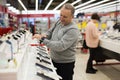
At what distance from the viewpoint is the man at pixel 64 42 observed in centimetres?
298

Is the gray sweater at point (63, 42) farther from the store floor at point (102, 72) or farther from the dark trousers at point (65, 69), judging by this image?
the store floor at point (102, 72)

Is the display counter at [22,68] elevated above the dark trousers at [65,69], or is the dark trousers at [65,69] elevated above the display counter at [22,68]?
the display counter at [22,68]

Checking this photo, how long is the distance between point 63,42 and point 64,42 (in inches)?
0.5

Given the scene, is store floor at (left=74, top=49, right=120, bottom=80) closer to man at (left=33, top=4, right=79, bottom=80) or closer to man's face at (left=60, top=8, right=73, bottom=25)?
man at (left=33, top=4, right=79, bottom=80)

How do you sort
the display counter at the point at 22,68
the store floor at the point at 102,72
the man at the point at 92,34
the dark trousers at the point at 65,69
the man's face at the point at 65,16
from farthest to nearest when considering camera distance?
the man at the point at 92,34, the store floor at the point at 102,72, the dark trousers at the point at 65,69, the man's face at the point at 65,16, the display counter at the point at 22,68

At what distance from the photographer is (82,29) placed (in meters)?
11.3

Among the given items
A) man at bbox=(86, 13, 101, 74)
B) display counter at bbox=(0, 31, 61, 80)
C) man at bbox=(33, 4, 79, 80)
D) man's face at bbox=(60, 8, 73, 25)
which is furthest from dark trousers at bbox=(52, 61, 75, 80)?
man at bbox=(86, 13, 101, 74)

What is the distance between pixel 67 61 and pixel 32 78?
854mm

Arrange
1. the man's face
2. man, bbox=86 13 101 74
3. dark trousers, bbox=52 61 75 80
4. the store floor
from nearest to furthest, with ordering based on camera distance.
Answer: the man's face, dark trousers, bbox=52 61 75 80, the store floor, man, bbox=86 13 101 74

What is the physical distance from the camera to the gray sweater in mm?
2984

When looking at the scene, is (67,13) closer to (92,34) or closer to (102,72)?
(92,34)

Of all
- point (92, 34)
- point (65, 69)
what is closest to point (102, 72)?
point (92, 34)

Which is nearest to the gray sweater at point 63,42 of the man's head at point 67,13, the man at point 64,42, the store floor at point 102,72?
the man at point 64,42

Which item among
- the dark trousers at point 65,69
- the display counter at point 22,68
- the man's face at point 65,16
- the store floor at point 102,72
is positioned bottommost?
the store floor at point 102,72
